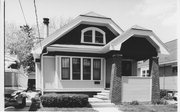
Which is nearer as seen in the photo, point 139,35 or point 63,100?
point 63,100

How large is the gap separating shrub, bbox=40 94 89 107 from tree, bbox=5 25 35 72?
51.0 feet

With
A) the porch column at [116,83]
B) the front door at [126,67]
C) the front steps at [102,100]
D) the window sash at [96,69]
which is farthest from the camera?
the front door at [126,67]

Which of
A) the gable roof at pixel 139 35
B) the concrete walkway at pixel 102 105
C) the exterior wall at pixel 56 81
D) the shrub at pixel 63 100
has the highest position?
the gable roof at pixel 139 35

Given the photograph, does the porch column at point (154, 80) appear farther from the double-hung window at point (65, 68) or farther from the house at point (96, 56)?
the double-hung window at point (65, 68)

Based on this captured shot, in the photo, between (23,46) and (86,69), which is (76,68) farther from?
(23,46)

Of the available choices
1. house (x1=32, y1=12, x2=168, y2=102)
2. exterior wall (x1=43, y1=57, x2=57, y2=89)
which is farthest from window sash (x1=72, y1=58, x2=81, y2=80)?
exterior wall (x1=43, y1=57, x2=57, y2=89)

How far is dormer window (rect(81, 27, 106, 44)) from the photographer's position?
12191 millimetres

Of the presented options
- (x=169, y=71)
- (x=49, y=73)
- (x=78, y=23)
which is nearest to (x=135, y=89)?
(x=49, y=73)

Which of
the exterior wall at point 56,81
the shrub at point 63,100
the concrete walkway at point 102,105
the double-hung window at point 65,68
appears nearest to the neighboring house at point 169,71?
the exterior wall at point 56,81

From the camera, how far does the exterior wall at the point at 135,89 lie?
1025 cm

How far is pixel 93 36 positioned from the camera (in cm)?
1230

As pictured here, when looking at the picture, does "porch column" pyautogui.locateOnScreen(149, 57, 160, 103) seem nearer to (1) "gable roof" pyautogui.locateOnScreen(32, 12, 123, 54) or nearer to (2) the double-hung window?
(1) "gable roof" pyautogui.locateOnScreen(32, 12, 123, 54)

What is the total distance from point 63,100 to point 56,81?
9.09 ft

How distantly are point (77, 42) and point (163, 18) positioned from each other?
638 cm
